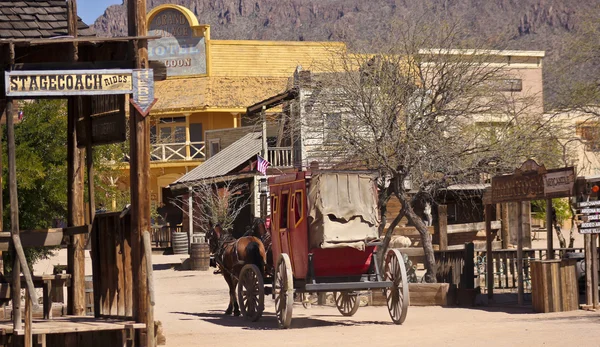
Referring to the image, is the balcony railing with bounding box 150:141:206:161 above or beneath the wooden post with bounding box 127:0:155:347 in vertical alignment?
above

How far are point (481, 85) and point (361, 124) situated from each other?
121 inches

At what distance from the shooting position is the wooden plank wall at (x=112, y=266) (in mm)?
13805

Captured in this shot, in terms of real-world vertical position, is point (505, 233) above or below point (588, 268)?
above

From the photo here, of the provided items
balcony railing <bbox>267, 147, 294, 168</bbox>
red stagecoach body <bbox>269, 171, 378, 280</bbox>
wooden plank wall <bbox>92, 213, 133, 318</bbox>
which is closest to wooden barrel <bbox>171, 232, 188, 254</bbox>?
balcony railing <bbox>267, 147, 294, 168</bbox>

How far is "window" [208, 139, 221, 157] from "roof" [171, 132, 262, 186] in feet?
11.0

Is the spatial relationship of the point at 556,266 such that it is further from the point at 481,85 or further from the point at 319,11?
the point at 319,11

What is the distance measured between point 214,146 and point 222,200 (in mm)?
11740

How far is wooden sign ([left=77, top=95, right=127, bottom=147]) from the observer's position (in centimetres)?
1410

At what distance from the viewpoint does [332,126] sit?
2370cm

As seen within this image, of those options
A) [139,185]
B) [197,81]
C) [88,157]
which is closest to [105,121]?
[88,157]

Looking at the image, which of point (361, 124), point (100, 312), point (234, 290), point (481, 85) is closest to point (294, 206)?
point (234, 290)

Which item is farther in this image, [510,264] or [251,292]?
[510,264]

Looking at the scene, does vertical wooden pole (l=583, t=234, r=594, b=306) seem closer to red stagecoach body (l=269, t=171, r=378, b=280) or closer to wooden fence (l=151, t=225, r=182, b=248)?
red stagecoach body (l=269, t=171, r=378, b=280)

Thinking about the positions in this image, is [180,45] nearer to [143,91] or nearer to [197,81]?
[197,81]
